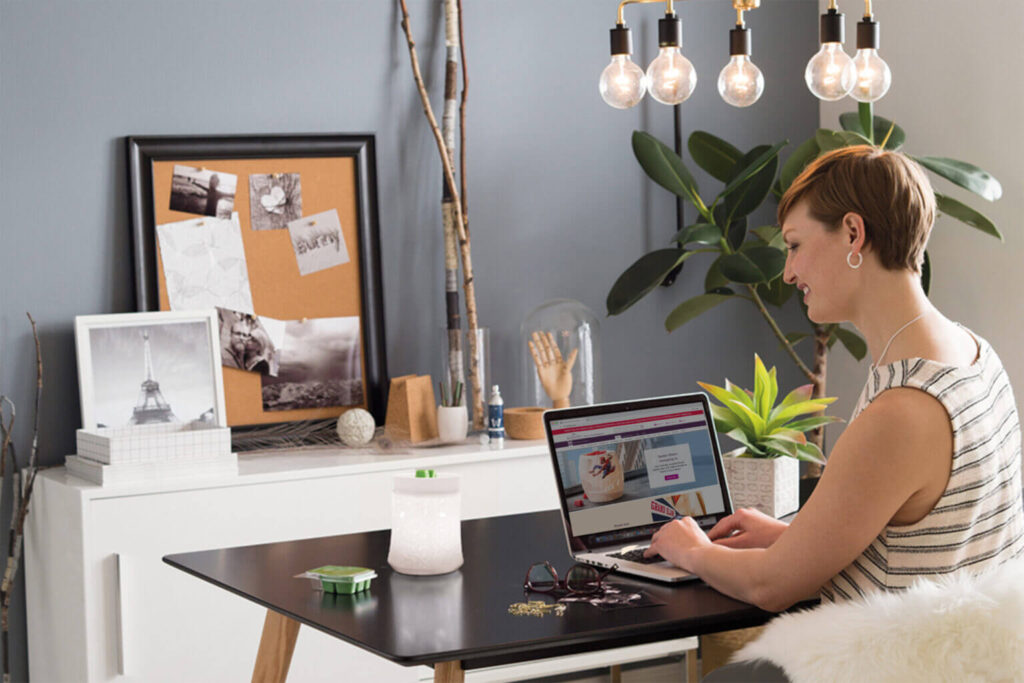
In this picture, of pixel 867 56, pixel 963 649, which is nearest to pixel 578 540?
pixel 963 649

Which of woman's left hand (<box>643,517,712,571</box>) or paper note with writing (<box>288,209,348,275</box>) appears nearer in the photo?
woman's left hand (<box>643,517,712,571</box>)

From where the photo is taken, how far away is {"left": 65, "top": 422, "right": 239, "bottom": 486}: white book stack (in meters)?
2.94

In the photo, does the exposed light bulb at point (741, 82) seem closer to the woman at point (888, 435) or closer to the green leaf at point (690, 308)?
the woman at point (888, 435)

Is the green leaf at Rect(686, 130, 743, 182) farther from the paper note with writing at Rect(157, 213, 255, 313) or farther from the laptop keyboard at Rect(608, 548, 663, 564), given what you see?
the laptop keyboard at Rect(608, 548, 663, 564)

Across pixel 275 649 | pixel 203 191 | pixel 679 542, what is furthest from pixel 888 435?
pixel 203 191

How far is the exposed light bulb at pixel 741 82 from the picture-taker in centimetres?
275

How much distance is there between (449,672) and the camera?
1.67m

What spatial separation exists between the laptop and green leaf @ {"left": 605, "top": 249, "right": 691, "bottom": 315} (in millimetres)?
1638

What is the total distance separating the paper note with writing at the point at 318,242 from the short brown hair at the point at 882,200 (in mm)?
2037

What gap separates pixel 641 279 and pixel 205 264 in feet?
4.47

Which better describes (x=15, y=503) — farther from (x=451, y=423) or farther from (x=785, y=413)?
(x=785, y=413)

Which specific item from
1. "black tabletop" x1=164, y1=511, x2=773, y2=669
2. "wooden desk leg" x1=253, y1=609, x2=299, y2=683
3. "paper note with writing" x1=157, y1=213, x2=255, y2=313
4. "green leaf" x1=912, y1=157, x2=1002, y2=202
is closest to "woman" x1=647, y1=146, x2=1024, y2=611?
"black tabletop" x1=164, y1=511, x2=773, y2=669

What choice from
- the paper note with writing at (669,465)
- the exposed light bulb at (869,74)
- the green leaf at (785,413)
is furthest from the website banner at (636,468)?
the exposed light bulb at (869,74)

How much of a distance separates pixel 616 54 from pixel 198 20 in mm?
1416
